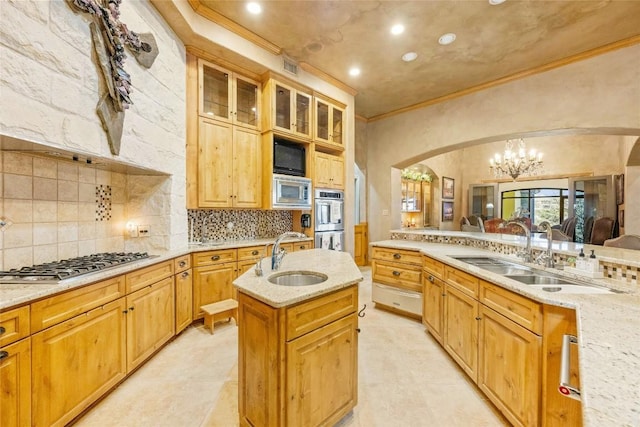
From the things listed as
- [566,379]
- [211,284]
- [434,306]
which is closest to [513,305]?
[566,379]

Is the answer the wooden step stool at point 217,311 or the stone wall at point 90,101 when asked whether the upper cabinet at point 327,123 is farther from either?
the wooden step stool at point 217,311

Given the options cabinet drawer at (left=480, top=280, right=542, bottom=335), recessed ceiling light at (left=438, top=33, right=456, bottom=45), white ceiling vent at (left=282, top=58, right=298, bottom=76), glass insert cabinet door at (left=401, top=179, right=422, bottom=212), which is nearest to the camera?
cabinet drawer at (left=480, top=280, right=542, bottom=335)

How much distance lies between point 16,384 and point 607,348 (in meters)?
2.44

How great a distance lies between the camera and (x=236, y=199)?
3.31 meters

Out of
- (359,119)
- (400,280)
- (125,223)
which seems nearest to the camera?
(125,223)

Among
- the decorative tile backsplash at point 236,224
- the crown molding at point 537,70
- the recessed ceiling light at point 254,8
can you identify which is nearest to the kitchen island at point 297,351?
the decorative tile backsplash at point 236,224

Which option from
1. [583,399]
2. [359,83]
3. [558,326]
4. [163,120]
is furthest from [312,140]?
[583,399]

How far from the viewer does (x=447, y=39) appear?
302cm

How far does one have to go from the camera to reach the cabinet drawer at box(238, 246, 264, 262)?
10.3 ft

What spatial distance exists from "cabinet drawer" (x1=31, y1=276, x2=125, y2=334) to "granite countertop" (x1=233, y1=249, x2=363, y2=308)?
0.96 m

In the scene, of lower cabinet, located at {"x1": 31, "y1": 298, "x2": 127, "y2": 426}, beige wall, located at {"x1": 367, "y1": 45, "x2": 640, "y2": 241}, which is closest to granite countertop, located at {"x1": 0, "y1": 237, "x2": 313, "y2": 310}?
lower cabinet, located at {"x1": 31, "y1": 298, "x2": 127, "y2": 426}

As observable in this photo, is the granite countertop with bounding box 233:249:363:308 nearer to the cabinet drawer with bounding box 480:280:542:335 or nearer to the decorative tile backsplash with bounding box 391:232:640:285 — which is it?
the cabinet drawer with bounding box 480:280:542:335

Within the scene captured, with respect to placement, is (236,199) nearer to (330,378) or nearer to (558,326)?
(330,378)

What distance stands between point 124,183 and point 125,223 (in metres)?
0.41
